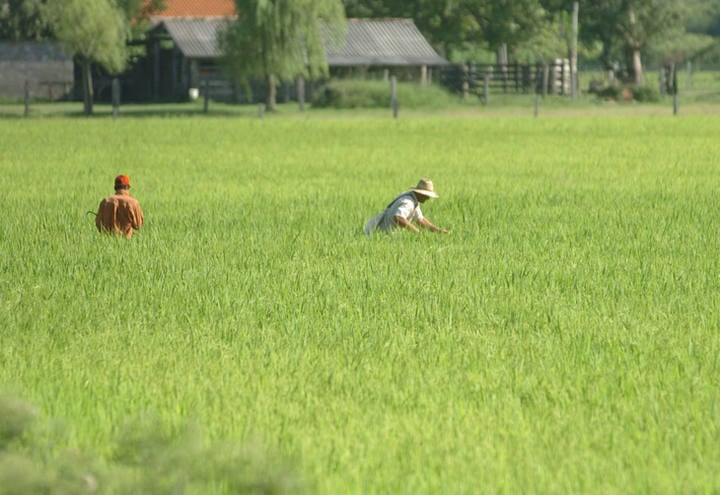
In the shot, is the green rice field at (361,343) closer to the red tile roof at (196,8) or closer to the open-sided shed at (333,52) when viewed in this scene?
the open-sided shed at (333,52)

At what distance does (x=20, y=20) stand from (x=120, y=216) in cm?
4684

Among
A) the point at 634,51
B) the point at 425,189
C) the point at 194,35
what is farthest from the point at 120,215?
the point at 634,51

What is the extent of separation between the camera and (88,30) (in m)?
42.5

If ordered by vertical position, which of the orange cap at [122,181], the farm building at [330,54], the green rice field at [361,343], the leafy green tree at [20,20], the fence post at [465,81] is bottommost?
the green rice field at [361,343]

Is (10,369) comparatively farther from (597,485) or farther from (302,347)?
(597,485)

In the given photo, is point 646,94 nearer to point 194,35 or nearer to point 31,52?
point 194,35

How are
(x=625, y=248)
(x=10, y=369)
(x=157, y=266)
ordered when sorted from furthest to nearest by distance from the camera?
(x=625, y=248) → (x=157, y=266) → (x=10, y=369)

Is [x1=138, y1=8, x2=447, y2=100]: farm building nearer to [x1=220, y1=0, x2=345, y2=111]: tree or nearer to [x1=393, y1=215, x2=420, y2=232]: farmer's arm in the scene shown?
[x1=220, y1=0, x2=345, y2=111]: tree

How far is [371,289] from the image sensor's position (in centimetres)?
927

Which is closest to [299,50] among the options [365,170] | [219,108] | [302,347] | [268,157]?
[219,108]

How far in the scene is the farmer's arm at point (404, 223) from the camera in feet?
39.2

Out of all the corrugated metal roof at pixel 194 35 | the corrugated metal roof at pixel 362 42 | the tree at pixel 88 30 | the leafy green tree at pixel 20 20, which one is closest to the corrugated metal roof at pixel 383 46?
the corrugated metal roof at pixel 362 42

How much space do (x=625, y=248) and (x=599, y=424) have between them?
6016mm

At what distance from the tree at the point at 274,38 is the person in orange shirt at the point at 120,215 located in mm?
32125
